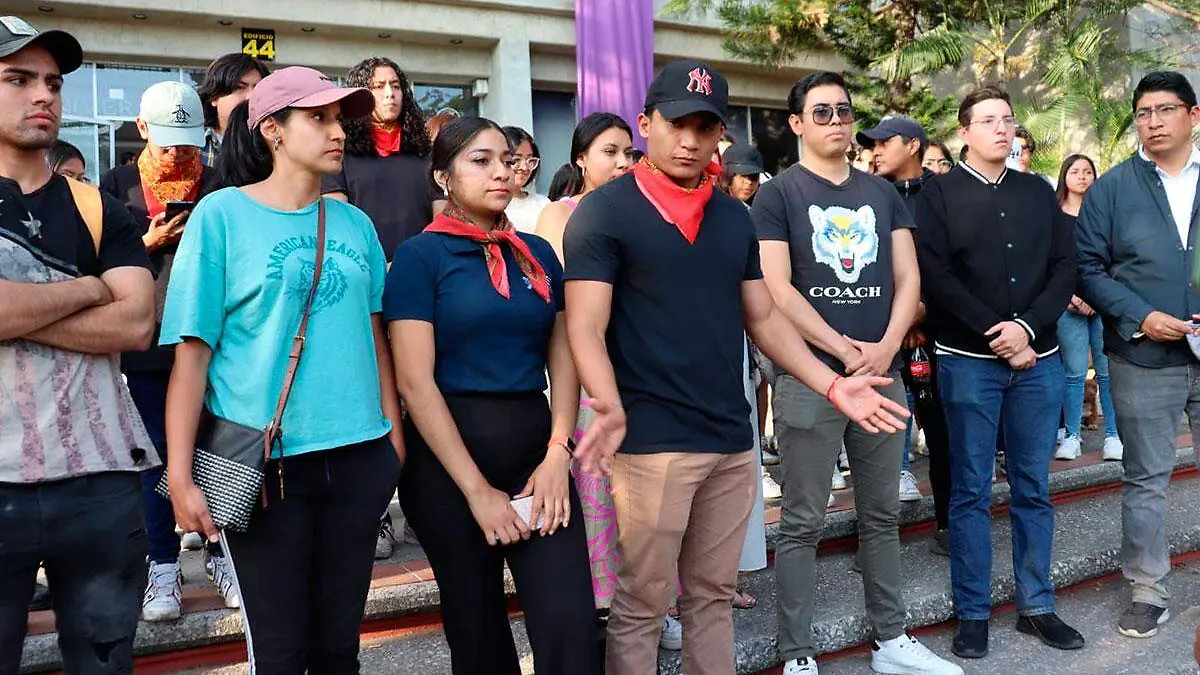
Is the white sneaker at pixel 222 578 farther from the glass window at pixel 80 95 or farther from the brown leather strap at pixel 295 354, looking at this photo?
the glass window at pixel 80 95

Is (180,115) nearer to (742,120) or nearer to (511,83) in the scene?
(511,83)

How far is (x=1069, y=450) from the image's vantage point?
644 centimetres

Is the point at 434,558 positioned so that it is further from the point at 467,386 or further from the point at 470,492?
the point at 467,386

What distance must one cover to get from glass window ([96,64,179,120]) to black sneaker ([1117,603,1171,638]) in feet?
37.1

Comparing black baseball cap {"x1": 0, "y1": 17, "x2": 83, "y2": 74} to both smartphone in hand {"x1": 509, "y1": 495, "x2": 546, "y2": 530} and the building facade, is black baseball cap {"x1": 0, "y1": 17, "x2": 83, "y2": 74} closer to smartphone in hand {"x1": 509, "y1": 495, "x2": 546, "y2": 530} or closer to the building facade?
smartphone in hand {"x1": 509, "y1": 495, "x2": 546, "y2": 530}

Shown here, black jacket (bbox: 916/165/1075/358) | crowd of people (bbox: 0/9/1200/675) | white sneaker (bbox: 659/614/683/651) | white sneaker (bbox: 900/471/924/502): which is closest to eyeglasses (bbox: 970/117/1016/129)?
crowd of people (bbox: 0/9/1200/675)

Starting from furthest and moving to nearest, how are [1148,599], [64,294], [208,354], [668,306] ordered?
[1148,599], [668,306], [208,354], [64,294]

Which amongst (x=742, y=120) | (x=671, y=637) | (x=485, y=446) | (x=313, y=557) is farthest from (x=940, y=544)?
(x=742, y=120)

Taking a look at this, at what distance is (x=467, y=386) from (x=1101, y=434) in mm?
6272

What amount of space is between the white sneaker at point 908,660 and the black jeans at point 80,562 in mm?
2780

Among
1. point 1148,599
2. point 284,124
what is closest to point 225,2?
point 284,124

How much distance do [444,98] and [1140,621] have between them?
37.3ft

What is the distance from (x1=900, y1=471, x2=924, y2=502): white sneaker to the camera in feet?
17.1

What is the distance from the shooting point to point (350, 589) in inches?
99.9
